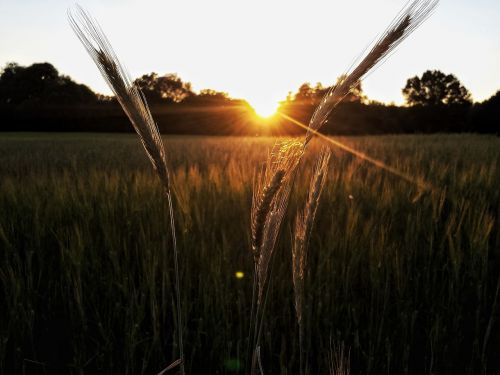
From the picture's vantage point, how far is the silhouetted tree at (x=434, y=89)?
2076 inches

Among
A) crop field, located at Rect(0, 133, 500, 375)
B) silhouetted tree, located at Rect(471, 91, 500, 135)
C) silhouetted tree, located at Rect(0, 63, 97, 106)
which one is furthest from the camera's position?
silhouetted tree, located at Rect(0, 63, 97, 106)

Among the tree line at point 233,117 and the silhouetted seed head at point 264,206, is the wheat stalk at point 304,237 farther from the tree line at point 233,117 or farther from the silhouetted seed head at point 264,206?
the tree line at point 233,117

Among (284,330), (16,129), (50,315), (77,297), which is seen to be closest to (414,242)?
(284,330)

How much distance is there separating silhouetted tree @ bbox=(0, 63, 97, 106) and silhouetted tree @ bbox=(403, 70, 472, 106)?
38.6 metres

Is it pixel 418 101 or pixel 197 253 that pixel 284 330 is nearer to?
pixel 197 253

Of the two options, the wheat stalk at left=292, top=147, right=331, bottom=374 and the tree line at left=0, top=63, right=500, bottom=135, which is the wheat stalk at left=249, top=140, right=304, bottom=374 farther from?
the tree line at left=0, top=63, right=500, bottom=135

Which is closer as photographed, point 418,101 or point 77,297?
point 77,297

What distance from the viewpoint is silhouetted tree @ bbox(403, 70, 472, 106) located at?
52.7m

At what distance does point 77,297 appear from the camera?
1414 mm

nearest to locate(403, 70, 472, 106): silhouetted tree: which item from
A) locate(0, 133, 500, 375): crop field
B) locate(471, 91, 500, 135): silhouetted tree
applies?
locate(471, 91, 500, 135): silhouetted tree

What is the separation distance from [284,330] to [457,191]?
1.84 meters

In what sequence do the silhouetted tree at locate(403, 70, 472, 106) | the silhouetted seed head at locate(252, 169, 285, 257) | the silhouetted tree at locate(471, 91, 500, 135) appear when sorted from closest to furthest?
the silhouetted seed head at locate(252, 169, 285, 257) → the silhouetted tree at locate(471, 91, 500, 135) → the silhouetted tree at locate(403, 70, 472, 106)

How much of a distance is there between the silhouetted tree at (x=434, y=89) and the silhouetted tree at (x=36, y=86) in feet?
127

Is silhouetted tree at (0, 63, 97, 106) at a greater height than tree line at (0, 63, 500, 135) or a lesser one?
greater
